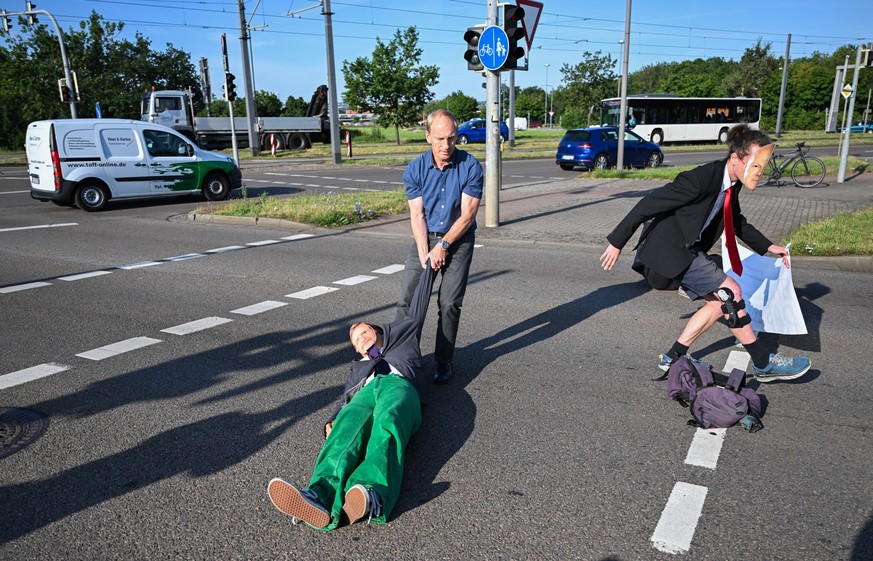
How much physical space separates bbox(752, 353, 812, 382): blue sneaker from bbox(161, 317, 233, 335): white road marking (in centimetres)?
463

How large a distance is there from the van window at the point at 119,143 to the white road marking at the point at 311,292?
30.8 feet

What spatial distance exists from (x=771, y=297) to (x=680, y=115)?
38.9 meters

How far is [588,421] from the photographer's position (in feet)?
12.9

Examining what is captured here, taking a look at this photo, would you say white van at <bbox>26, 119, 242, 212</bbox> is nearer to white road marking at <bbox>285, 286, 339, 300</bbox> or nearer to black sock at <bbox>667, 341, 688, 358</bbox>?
white road marking at <bbox>285, 286, 339, 300</bbox>

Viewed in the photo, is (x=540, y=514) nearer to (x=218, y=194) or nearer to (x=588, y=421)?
(x=588, y=421)

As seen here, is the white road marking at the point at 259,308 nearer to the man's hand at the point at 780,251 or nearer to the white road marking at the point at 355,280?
the white road marking at the point at 355,280

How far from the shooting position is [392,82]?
4422cm

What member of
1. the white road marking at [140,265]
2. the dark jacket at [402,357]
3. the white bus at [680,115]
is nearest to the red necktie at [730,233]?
the dark jacket at [402,357]

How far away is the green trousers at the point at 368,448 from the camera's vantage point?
2.91 meters

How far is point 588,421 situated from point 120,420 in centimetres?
293

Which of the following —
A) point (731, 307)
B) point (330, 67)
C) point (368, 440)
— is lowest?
point (368, 440)

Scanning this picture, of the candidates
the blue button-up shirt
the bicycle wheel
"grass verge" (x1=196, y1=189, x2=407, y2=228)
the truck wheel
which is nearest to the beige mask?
the blue button-up shirt

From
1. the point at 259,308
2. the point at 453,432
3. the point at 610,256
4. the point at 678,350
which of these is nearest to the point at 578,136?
the point at 259,308

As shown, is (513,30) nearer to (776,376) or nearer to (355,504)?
(776,376)
